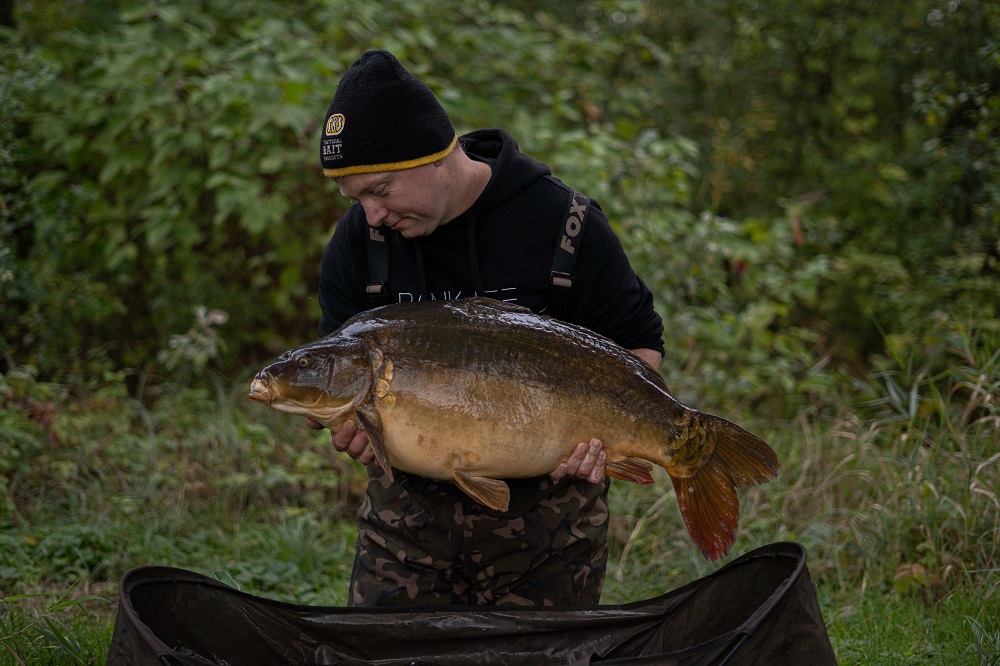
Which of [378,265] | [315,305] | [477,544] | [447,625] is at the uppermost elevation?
[378,265]

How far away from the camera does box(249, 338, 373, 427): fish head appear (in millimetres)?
2127

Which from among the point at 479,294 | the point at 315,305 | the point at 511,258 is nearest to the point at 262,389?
the point at 479,294

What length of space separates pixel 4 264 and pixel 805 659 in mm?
3573

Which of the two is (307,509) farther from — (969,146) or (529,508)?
(969,146)

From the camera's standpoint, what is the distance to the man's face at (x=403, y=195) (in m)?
2.22

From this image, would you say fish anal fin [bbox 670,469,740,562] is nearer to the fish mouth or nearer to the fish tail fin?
the fish tail fin

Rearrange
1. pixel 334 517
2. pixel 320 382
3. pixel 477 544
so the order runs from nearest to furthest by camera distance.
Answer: pixel 320 382 < pixel 477 544 < pixel 334 517

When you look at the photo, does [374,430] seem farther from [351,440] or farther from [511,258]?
[511,258]

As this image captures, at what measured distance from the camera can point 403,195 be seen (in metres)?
2.23

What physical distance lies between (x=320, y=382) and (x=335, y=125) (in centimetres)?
62

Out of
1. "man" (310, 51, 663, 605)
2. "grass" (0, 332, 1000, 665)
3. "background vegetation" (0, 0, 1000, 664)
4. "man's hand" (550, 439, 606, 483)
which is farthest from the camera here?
"background vegetation" (0, 0, 1000, 664)

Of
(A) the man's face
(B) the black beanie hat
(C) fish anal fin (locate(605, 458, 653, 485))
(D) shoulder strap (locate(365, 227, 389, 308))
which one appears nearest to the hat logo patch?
(B) the black beanie hat

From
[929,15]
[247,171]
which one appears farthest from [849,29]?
[247,171]

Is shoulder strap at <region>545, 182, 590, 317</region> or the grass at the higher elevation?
shoulder strap at <region>545, 182, 590, 317</region>
